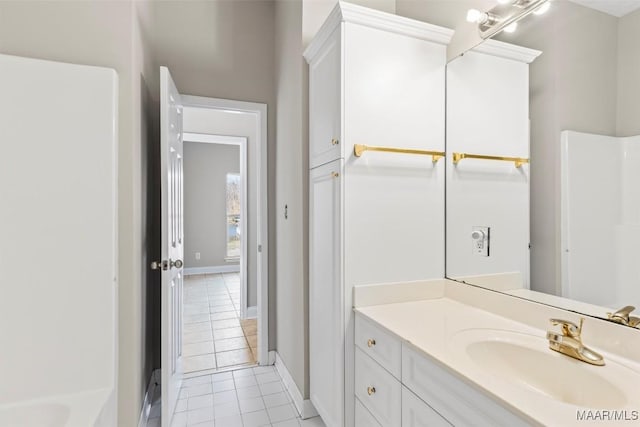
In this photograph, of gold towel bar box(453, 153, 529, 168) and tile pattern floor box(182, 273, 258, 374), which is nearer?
gold towel bar box(453, 153, 529, 168)

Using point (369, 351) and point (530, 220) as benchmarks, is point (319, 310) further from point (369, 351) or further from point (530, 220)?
point (530, 220)

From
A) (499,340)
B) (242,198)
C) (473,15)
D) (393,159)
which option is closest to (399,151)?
(393,159)

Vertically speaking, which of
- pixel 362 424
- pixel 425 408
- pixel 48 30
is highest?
pixel 48 30

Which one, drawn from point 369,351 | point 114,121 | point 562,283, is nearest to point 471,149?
point 562,283

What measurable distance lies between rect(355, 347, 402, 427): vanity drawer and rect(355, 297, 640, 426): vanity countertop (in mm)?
203

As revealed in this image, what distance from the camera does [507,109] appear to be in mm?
1530

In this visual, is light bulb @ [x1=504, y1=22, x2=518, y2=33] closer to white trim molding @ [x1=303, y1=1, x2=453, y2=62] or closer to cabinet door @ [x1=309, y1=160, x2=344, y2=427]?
white trim molding @ [x1=303, y1=1, x2=453, y2=62]

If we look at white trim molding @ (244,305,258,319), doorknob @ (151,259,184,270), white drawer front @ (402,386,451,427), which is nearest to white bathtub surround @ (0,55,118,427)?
doorknob @ (151,259,184,270)

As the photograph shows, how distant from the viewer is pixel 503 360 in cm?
119

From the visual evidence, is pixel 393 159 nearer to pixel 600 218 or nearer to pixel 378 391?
pixel 600 218

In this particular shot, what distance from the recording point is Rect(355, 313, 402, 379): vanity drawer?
1.26 meters

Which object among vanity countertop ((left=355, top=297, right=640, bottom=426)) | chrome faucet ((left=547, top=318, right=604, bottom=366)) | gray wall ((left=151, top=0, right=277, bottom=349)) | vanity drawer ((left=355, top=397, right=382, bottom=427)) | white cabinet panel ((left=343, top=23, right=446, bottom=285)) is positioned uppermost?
gray wall ((left=151, top=0, right=277, bottom=349))

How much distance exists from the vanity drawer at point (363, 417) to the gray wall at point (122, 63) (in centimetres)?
112

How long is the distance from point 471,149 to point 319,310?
1.17m
